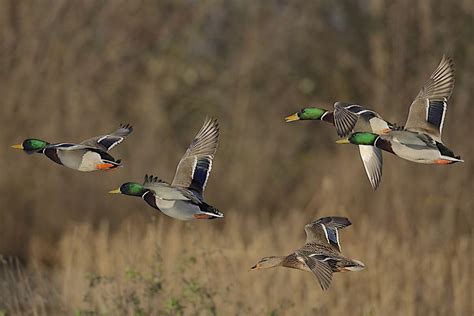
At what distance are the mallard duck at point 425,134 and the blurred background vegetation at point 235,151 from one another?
2.80 meters

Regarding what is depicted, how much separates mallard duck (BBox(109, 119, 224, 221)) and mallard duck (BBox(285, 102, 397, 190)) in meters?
0.28

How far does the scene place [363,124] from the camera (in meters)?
3.50

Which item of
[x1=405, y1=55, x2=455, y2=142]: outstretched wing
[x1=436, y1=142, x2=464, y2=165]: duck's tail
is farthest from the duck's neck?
[x1=436, y1=142, x2=464, y2=165]: duck's tail

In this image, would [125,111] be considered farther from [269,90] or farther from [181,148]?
[269,90]

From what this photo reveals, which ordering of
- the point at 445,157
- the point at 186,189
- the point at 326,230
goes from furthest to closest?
the point at 326,230 < the point at 186,189 < the point at 445,157

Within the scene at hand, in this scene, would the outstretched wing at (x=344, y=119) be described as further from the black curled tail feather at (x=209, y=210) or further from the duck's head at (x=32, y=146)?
the duck's head at (x=32, y=146)

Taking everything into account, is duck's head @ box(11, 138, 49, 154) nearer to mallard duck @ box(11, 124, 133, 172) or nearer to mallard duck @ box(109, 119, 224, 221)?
mallard duck @ box(11, 124, 133, 172)

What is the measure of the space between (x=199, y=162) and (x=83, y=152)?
0.36m

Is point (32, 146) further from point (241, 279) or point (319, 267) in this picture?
point (241, 279)

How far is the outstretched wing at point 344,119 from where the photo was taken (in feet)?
10.8

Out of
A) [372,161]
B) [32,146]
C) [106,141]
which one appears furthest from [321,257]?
[32,146]

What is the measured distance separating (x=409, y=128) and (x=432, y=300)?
518 cm

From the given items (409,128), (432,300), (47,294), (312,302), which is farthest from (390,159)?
(409,128)

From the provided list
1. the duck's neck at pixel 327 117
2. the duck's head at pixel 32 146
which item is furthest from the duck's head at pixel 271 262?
the duck's head at pixel 32 146
